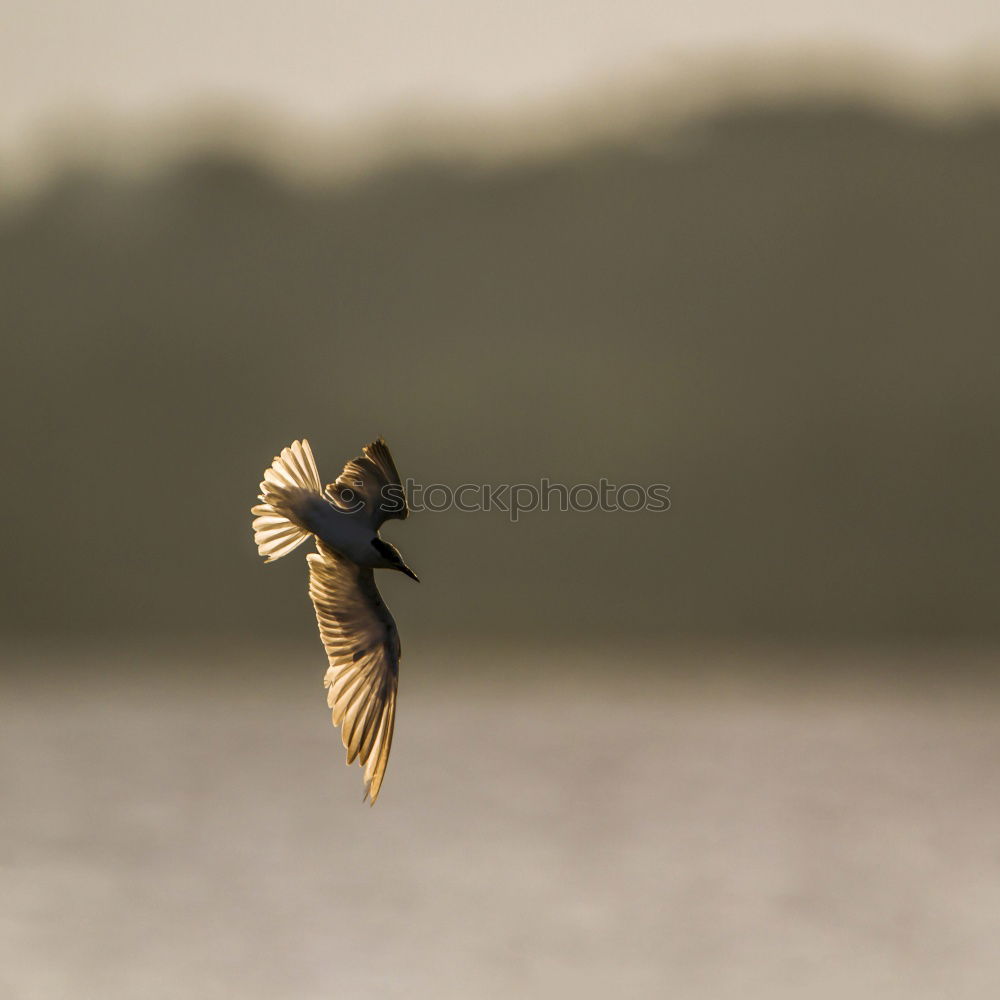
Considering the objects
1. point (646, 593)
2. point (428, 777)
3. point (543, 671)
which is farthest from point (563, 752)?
point (646, 593)

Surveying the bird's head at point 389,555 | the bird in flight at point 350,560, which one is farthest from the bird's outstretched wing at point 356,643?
the bird's head at point 389,555

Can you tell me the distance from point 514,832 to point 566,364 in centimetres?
1414

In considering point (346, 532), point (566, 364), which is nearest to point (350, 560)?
point (346, 532)

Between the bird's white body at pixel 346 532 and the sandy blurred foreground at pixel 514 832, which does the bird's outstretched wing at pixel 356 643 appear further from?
the sandy blurred foreground at pixel 514 832

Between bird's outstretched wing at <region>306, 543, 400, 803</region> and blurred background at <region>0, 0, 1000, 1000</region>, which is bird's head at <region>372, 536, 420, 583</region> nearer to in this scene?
bird's outstretched wing at <region>306, 543, 400, 803</region>

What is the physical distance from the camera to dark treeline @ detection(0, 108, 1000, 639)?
94.5 ft

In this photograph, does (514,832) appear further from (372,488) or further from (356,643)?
(372,488)

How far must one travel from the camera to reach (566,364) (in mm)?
30281

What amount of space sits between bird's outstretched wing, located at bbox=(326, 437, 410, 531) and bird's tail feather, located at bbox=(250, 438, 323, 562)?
0.07 m

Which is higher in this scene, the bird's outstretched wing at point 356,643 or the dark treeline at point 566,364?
the dark treeline at point 566,364

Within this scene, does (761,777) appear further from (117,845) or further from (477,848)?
(117,845)

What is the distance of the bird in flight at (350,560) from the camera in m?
2.00

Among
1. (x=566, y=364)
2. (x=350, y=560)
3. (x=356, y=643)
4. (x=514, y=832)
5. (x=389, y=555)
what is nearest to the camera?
(x=389, y=555)

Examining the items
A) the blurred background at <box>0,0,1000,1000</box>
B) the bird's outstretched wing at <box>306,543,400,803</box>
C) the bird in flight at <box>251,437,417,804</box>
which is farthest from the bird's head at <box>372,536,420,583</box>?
the blurred background at <box>0,0,1000,1000</box>
